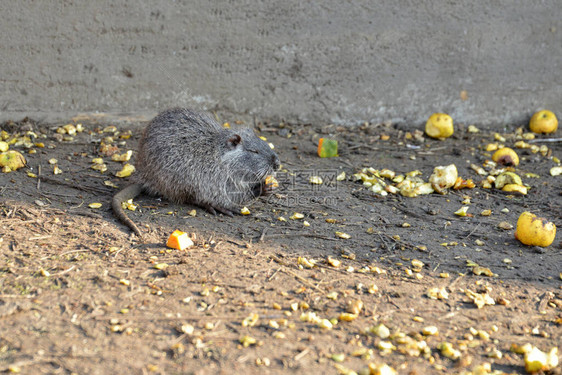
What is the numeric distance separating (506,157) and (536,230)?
1891 millimetres

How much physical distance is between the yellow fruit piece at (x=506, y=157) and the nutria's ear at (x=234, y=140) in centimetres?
282

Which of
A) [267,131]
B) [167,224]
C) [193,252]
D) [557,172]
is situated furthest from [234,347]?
[557,172]

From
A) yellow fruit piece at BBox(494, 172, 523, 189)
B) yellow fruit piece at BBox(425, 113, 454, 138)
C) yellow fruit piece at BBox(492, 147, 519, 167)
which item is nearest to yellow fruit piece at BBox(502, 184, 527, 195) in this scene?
yellow fruit piece at BBox(494, 172, 523, 189)

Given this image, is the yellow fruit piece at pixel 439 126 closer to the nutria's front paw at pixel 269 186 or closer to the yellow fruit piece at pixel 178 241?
the nutria's front paw at pixel 269 186

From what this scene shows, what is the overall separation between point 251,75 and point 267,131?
0.64 m

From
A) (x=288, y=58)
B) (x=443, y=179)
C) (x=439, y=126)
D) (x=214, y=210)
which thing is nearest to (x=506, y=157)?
(x=439, y=126)

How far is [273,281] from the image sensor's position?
10.7 ft

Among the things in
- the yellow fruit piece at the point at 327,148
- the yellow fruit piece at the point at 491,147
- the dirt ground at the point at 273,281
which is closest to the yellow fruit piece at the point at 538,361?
the dirt ground at the point at 273,281

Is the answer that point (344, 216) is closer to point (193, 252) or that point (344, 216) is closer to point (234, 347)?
point (193, 252)

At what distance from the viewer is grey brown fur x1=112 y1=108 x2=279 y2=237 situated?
4.44 m

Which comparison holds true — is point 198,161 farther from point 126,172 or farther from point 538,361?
point 538,361

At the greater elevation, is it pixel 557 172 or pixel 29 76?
pixel 29 76

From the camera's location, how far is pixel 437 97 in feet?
21.0

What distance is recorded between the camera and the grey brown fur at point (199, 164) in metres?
4.44
